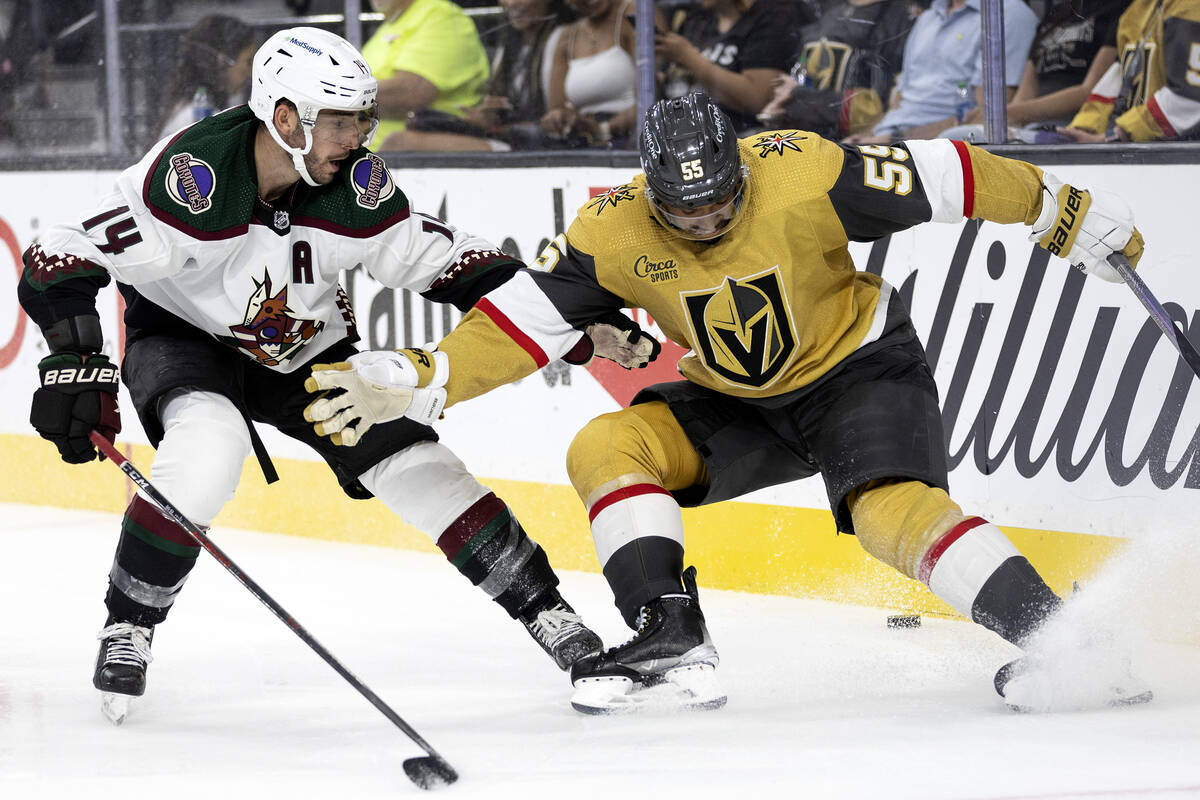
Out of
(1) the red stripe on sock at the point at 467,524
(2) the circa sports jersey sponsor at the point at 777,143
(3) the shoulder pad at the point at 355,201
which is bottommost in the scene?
(1) the red stripe on sock at the point at 467,524

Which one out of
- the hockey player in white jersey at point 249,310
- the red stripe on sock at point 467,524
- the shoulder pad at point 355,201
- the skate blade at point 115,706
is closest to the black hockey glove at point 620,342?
the hockey player in white jersey at point 249,310

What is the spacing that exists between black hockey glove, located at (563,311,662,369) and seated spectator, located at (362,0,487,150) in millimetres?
2071

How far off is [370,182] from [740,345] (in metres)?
0.85

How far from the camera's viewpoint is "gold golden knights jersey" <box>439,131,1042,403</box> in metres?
2.88

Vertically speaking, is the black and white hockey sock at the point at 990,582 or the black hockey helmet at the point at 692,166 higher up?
the black hockey helmet at the point at 692,166

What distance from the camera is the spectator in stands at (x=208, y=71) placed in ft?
18.4

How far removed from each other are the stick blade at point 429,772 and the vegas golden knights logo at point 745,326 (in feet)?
3.20

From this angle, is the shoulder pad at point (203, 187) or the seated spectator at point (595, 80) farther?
the seated spectator at point (595, 80)

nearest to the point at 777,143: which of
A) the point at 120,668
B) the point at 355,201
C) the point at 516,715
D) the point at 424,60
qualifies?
the point at 355,201

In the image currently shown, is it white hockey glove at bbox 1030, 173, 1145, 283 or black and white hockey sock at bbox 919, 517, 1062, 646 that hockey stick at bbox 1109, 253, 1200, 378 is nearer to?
white hockey glove at bbox 1030, 173, 1145, 283

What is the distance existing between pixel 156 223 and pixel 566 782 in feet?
4.55

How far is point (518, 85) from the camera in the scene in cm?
492

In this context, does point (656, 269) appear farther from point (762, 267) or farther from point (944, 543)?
point (944, 543)

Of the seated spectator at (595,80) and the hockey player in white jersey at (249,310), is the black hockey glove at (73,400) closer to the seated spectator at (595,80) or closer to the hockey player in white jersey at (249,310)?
the hockey player in white jersey at (249,310)
